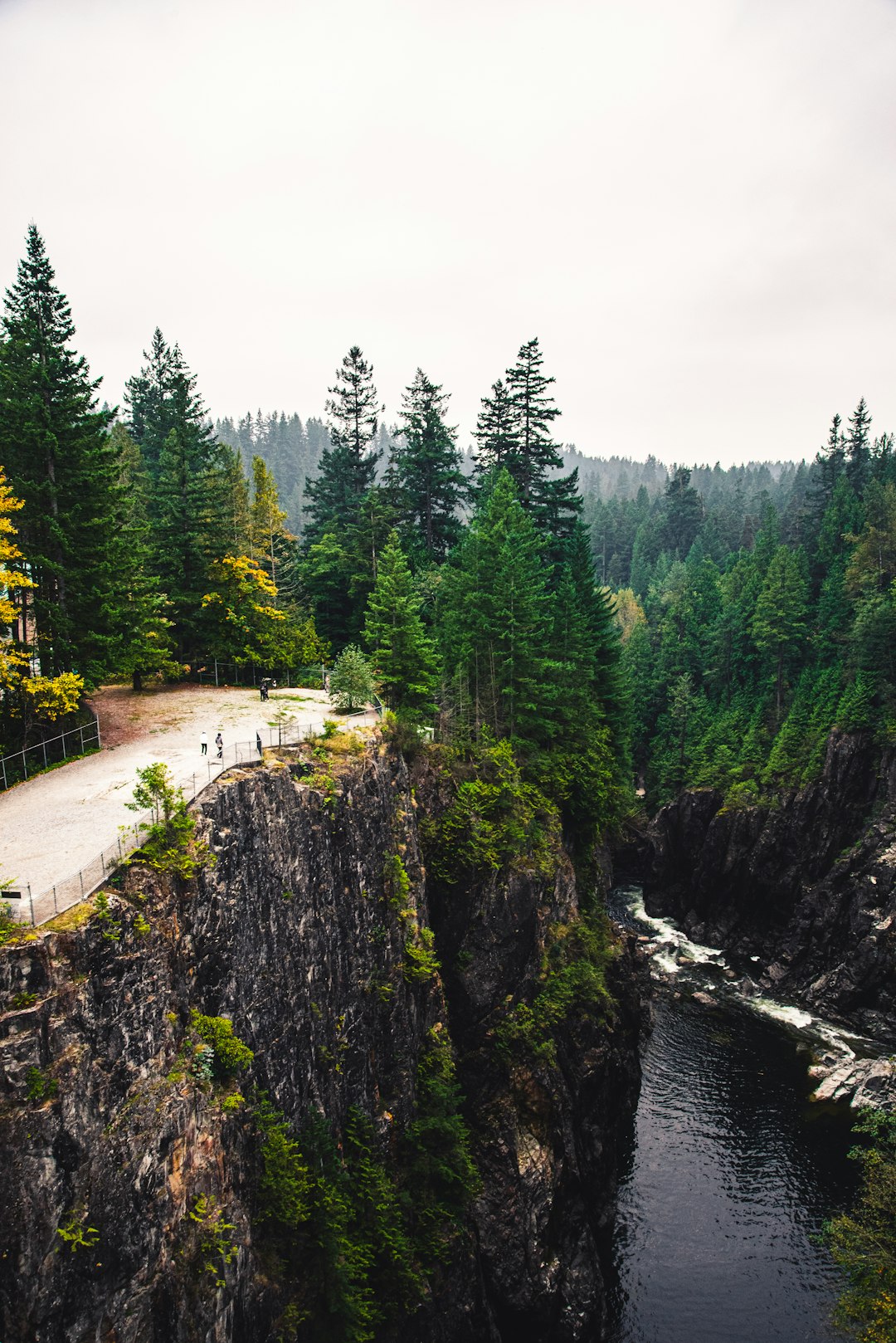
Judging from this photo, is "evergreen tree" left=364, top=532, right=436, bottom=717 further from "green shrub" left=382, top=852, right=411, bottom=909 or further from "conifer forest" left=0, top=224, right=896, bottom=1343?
"green shrub" left=382, top=852, right=411, bottom=909

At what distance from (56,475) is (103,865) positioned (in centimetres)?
1579

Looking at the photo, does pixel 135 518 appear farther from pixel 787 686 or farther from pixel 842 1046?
pixel 787 686

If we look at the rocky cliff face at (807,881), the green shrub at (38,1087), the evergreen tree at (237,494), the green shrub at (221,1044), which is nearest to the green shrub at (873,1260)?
the rocky cliff face at (807,881)

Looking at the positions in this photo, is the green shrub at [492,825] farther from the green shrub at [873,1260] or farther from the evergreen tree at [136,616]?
the green shrub at [873,1260]

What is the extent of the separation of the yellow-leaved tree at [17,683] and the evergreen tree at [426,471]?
2954 cm

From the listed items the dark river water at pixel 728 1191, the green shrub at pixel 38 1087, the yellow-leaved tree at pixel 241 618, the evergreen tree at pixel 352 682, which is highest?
the yellow-leaved tree at pixel 241 618

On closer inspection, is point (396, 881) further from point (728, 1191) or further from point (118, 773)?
point (728, 1191)

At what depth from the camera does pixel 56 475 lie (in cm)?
2498

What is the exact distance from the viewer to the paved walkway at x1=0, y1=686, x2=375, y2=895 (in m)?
16.4

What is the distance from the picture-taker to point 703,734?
7519cm

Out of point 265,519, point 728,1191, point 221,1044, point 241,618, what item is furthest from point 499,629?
point 728,1191

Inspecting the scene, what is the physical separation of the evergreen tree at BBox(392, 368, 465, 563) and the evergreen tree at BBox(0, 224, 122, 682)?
25821 mm

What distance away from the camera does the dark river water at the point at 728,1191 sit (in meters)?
30.4

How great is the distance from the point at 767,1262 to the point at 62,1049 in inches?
1377
